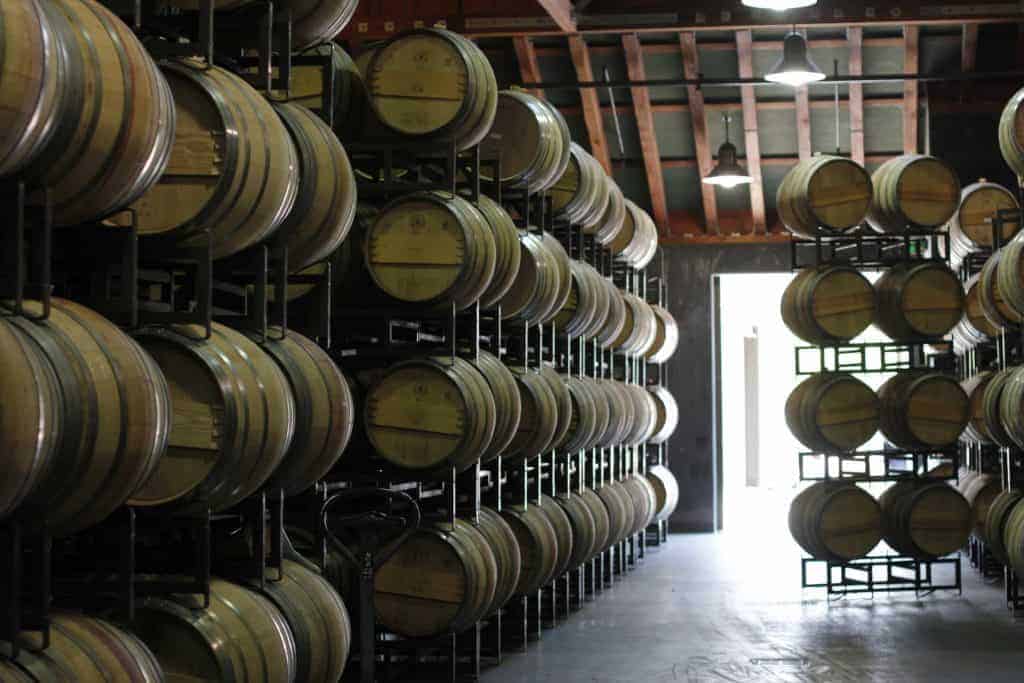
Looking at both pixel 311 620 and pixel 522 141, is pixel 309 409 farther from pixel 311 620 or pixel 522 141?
pixel 522 141

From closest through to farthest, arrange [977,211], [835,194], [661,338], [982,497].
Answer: [835,194], [982,497], [977,211], [661,338]

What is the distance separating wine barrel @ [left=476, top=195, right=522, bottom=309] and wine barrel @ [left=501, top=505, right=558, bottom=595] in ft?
5.99

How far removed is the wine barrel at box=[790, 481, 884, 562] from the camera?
41.0 ft

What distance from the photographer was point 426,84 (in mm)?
8102

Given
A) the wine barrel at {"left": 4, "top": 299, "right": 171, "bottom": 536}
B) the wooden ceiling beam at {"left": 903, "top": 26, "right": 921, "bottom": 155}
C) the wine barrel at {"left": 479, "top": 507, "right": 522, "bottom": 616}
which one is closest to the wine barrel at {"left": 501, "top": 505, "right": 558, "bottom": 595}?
the wine barrel at {"left": 479, "top": 507, "right": 522, "bottom": 616}

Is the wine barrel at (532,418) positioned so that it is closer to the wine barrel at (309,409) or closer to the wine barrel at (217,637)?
the wine barrel at (309,409)

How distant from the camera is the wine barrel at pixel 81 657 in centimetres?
372

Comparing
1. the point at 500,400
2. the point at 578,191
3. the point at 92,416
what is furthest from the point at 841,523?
the point at 92,416

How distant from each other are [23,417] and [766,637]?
799cm

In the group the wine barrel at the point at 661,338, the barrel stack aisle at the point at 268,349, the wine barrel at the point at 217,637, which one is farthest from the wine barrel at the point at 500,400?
the wine barrel at the point at 661,338

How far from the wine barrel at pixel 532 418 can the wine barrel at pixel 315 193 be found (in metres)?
3.95

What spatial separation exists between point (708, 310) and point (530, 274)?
1076 centimetres

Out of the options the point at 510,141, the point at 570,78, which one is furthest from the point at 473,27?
the point at 510,141

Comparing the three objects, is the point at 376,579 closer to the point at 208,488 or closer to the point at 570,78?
the point at 208,488
